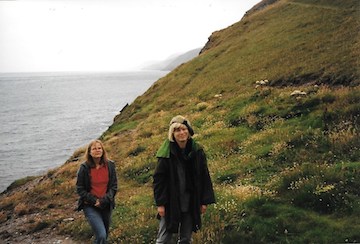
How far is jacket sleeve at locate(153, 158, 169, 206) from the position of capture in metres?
7.38

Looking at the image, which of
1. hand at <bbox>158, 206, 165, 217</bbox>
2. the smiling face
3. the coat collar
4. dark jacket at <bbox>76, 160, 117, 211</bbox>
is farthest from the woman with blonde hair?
the smiling face

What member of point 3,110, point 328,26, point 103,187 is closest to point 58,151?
point 328,26

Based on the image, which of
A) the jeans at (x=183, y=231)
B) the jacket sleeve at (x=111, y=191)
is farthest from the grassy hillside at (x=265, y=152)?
the jacket sleeve at (x=111, y=191)

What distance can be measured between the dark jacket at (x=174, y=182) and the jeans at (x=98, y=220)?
194 centimetres

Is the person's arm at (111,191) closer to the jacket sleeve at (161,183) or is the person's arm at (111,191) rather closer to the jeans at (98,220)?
the jeans at (98,220)

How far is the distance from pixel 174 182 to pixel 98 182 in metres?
2.49

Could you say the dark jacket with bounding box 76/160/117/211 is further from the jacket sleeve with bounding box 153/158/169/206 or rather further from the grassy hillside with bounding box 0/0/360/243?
the grassy hillside with bounding box 0/0/360/243

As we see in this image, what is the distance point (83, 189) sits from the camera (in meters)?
8.78

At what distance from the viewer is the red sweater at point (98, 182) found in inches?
350

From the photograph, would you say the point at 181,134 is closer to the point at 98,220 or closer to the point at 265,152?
the point at 98,220

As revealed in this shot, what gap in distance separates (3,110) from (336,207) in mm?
115354

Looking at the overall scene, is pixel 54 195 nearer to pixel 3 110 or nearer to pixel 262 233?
pixel 262 233

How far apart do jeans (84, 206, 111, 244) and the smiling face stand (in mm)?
2970

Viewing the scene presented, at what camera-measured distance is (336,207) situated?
9359mm
